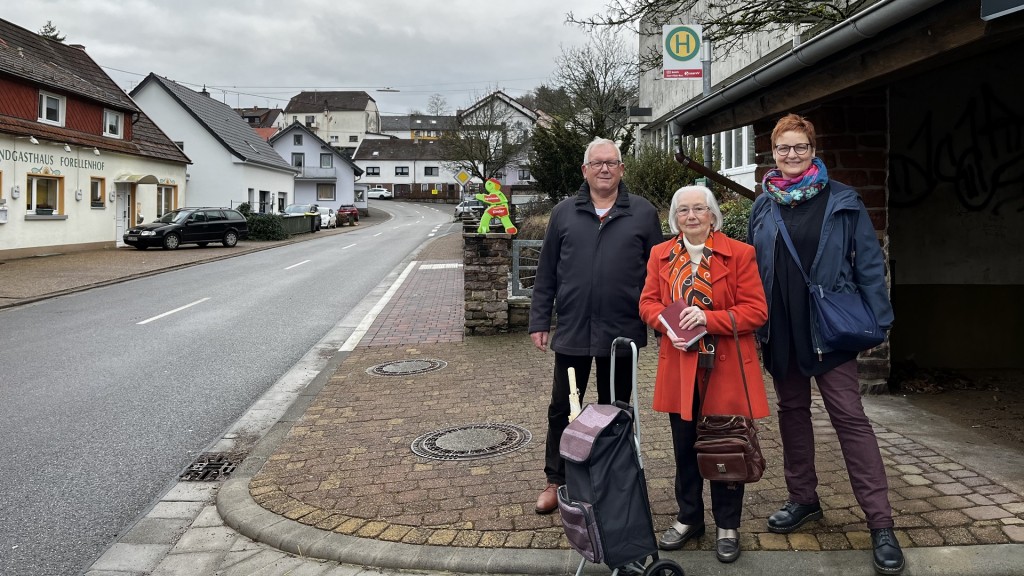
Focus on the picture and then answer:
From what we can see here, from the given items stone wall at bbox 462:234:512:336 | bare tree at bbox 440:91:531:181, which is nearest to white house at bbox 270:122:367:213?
bare tree at bbox 440:91:531:181

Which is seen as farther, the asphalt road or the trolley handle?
the asphalt road

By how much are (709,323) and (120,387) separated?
20.8ft

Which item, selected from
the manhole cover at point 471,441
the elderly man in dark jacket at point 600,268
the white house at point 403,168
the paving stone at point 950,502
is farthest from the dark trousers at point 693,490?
the white house at point 403,168

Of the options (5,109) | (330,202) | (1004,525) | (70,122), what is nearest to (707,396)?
(1004,525)

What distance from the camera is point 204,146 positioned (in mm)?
42500

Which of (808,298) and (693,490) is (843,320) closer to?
(808,298)

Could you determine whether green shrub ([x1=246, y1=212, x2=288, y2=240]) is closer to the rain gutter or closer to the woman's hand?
the rain gutter

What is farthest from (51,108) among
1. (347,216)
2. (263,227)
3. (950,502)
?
(950,502)

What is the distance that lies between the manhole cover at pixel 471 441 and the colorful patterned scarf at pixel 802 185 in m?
2.47

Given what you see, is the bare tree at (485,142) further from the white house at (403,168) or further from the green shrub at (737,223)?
the green shrub at (737,223)

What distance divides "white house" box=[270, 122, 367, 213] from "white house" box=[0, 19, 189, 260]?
3327 cm

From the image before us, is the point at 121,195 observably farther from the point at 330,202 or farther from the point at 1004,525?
the point at 330,202

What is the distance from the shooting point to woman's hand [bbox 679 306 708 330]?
326cm

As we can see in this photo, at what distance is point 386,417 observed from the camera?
611 centimetres
